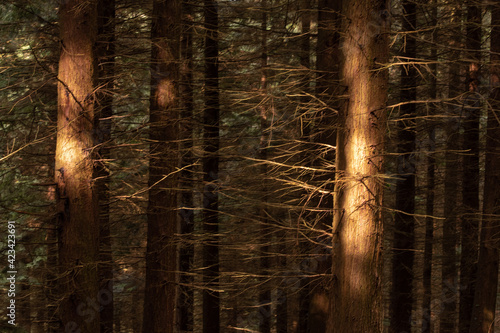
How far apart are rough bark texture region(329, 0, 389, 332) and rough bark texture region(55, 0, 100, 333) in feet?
10.2

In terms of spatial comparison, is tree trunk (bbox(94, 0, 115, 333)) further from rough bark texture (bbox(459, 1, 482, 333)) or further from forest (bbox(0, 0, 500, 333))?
rough bark texture (bbox(459, 1, 482, 333))

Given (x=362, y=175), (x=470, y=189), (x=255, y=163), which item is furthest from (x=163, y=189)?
(x=470, y=189)

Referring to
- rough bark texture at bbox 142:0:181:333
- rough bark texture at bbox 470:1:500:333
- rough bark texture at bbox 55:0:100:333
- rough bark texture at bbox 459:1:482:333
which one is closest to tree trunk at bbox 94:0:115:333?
rough bark texture at bbox 55:0:100:333

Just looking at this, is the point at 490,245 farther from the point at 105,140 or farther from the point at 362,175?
the point at 105,140

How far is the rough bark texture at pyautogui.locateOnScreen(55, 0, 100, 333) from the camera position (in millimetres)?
5688

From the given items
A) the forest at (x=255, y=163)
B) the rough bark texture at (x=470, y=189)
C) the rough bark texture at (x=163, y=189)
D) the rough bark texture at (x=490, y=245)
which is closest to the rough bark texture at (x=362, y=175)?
the forest at (x=255, y=163)

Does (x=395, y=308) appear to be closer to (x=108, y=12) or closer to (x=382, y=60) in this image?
(x=382, y=60)

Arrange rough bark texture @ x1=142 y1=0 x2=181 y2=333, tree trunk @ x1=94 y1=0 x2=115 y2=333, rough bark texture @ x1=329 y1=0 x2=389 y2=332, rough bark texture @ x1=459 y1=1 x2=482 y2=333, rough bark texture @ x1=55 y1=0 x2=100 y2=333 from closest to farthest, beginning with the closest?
1. rough bark texture @ x1=329 y1=0 x2=389 y2=332
2. rough bark texture @ x1=55 y1=0 x2=100 y2=333
3. tree trunk @ x1=94 y1=0 x2=115 y2=333
4. rough bark texture @ x1=142 y1=0 x2=181 y2=333
5. rough bark texture @ x1=459 y1=1 x2=482 y2=333

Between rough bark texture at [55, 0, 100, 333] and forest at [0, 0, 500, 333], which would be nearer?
forest at [0, 0, 500, 333]

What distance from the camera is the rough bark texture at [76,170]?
224 inches

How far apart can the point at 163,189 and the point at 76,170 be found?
1961 mm

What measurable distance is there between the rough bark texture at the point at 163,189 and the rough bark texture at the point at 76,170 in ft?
5.67

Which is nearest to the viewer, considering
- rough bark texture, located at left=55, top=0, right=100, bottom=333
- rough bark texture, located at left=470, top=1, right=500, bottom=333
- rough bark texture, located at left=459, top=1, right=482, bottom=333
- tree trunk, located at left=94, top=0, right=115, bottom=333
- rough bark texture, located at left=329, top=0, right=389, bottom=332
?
rough bark texture, located at left=329, top=0, right=389, bottom=332

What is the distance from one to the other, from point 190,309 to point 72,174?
8682 mm
